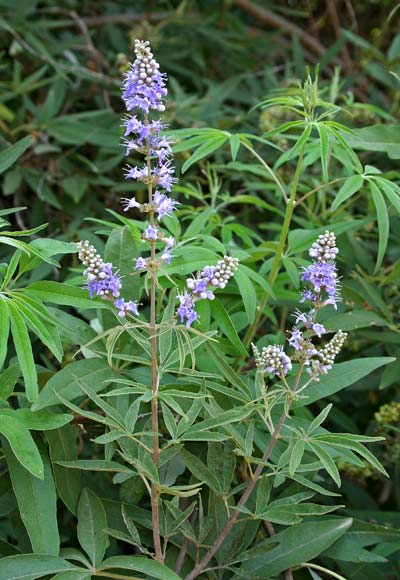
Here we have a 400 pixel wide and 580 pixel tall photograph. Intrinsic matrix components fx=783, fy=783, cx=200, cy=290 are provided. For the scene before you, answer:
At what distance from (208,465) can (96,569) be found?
24 cm

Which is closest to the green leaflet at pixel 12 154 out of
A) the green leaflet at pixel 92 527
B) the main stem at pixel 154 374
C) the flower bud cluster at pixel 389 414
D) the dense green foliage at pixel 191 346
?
the dense green foliage at pixel 191 346

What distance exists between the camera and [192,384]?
134cm

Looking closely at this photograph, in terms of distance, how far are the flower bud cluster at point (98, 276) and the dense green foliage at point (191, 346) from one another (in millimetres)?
52

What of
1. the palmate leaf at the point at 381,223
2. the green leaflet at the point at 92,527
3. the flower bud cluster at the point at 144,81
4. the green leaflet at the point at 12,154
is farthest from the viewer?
the green leaflet at the point at 12,154

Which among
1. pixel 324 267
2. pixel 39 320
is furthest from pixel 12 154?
pixel 324 267

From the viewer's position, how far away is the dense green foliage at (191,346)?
121cm

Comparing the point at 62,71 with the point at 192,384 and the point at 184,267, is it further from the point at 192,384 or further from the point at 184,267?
the point at 192,384

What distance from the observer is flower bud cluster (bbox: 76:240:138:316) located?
3.74ft

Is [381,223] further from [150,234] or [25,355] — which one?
[25,355]

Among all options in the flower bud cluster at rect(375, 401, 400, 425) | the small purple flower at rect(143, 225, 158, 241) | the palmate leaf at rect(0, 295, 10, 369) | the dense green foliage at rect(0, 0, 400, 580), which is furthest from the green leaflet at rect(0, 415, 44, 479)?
the flower bud cluster at rect(375, 401, 400, 425)

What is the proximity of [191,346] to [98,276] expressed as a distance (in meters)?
0.18

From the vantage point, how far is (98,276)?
1.16 meters

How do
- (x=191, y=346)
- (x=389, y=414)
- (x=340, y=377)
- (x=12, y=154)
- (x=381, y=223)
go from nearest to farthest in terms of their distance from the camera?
1. (x=191, y=346)
2. (x=340, y=377)
3. (x=381, y=223)
4. (x=12, y=154)
5. (x=389, y=414)

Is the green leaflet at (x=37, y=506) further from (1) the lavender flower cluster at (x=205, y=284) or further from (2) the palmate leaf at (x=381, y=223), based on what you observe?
(2) the palmate leaf at (x=381, y=223)
